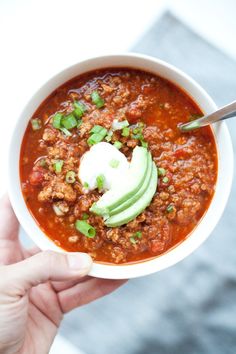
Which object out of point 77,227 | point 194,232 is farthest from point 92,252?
point 194,232

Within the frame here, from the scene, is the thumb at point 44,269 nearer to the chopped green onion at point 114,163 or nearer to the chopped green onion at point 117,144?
the chopped green onion at point 114,163

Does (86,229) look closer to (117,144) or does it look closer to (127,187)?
(127,187)

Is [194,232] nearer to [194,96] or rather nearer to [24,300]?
[194,96]

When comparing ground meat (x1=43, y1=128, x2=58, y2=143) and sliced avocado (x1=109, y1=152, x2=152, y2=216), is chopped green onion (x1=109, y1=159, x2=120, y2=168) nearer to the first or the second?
sliced avocado (x1=109, y1=152, x2=152, y2=216)

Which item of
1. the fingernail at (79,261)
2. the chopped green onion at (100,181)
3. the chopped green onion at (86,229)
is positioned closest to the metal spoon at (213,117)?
the chopped green onion at (100,181)

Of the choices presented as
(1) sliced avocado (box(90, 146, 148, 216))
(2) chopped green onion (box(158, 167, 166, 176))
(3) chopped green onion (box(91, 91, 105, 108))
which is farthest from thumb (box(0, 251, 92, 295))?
(3) chopped green onion (box(91, 91, 105, 108))

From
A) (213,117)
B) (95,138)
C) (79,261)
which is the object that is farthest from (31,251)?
(213,117)
